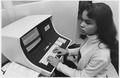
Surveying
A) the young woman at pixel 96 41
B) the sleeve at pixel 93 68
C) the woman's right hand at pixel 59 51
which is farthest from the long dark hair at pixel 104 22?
the woman's right hand at pixel 59 51

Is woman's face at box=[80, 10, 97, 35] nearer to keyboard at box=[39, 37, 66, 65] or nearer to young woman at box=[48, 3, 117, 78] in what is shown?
young woman at box=[48, 3, 117, 78]

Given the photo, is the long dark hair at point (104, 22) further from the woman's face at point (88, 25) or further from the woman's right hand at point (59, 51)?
the woman's right hand at point (59, 51)

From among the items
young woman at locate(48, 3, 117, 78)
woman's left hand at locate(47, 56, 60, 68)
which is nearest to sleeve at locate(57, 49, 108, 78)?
young woman at locate(48, 3, 117, 78)

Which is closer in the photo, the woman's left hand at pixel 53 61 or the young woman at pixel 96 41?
the young woman at pixel 96 41

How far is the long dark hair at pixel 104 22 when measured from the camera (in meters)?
0.76

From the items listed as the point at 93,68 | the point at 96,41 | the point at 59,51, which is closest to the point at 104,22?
the point at 96,41

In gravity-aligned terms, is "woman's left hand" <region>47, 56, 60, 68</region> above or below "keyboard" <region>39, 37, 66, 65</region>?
below

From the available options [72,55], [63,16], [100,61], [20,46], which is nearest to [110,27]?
[100,61]

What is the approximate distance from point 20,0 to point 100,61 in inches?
36.0

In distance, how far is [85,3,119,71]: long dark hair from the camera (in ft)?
2.51

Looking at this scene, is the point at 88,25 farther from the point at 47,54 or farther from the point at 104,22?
the point at 47,54

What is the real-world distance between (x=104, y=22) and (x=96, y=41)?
0.16 metres

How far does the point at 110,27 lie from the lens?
2.71 ft

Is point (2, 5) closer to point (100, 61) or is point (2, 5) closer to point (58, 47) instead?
point (58, 47)
